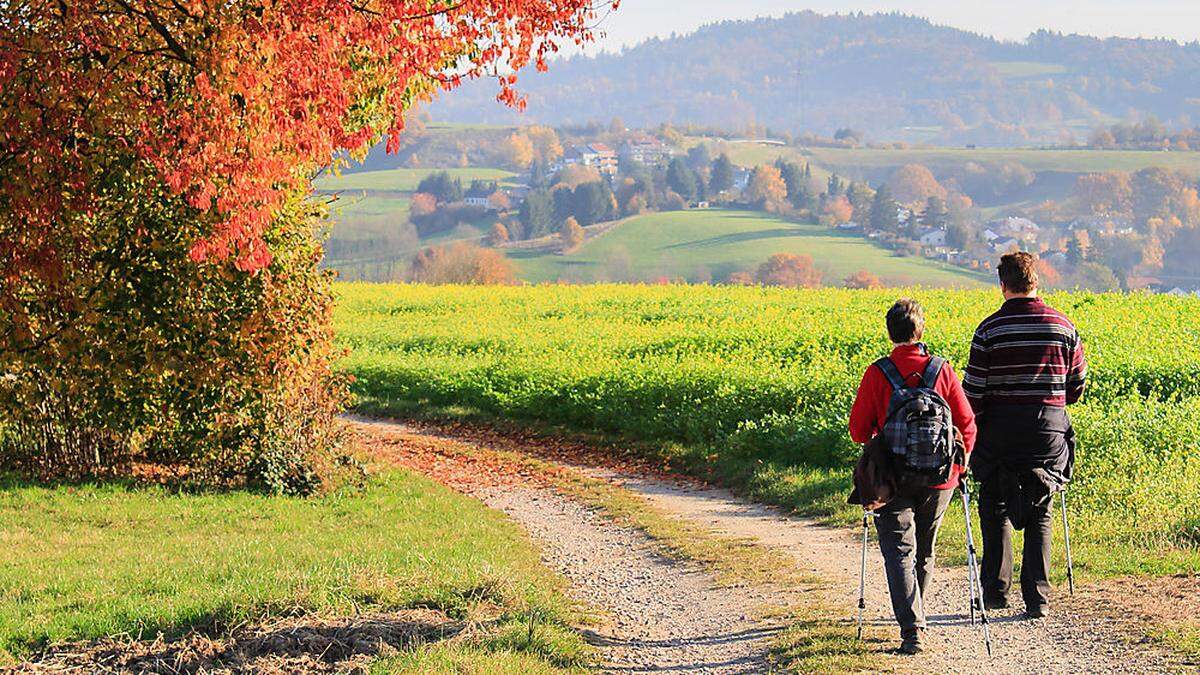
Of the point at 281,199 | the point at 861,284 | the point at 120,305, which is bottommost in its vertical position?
the point at 861,284

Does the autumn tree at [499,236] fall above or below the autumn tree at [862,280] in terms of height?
above

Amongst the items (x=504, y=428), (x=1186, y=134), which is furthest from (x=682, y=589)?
(x=1186, y=134)

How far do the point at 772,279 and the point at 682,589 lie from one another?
7507cm

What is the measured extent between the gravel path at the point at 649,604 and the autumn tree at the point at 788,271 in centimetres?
7004

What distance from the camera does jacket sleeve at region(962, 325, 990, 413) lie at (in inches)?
298

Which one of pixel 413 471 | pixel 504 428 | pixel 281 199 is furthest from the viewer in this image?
pixel 504 428

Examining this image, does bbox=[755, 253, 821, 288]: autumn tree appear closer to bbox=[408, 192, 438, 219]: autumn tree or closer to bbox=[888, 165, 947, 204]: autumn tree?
bbox=[408, 192, 438, 219]: autumn tree

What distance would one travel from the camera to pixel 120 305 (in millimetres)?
12758

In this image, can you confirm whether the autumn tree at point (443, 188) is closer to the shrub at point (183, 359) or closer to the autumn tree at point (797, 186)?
the autumn tree at point (797, 186)

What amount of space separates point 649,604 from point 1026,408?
2.98 metres

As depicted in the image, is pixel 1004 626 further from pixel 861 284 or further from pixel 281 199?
pixel 861 284

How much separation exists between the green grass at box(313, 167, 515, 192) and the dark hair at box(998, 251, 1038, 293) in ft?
425

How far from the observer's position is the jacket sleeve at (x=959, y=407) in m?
6.84

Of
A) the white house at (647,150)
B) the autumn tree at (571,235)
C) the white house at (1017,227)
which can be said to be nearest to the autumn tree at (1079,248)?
the white house at (1017,227)
